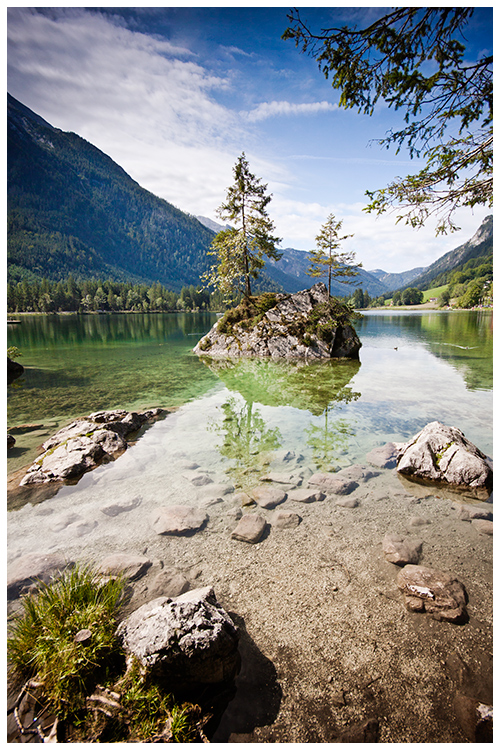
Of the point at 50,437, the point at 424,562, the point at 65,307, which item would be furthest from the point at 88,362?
the point at 65,307

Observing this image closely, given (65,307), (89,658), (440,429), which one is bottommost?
(89,658)

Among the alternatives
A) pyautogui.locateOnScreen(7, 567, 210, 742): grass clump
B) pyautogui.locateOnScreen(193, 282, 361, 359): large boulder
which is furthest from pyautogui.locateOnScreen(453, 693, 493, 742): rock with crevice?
pyautogui.locateOnScreen(193, 282, 361, 359): large boulder

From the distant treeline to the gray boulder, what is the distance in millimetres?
150189

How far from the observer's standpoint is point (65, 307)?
498ft

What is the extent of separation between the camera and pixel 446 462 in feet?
28.2

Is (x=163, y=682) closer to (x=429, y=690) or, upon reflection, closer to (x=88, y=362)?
(x=429, y=690)

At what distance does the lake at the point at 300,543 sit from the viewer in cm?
361

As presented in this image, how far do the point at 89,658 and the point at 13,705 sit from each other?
86 centimetres

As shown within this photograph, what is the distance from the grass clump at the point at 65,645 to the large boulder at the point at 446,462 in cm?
787

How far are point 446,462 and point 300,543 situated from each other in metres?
5.09

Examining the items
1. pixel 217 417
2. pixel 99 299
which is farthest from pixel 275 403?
pixel 99 299

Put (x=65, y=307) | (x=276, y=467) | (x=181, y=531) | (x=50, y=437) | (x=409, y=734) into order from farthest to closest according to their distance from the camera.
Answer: (x=65, y=307) < (x=50, y=437) < (x=276, y=467) < (x=181, y=531) < (x=409, y=734)

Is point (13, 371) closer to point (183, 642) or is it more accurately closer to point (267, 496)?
point (267, 496)

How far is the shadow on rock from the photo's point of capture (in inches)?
129
